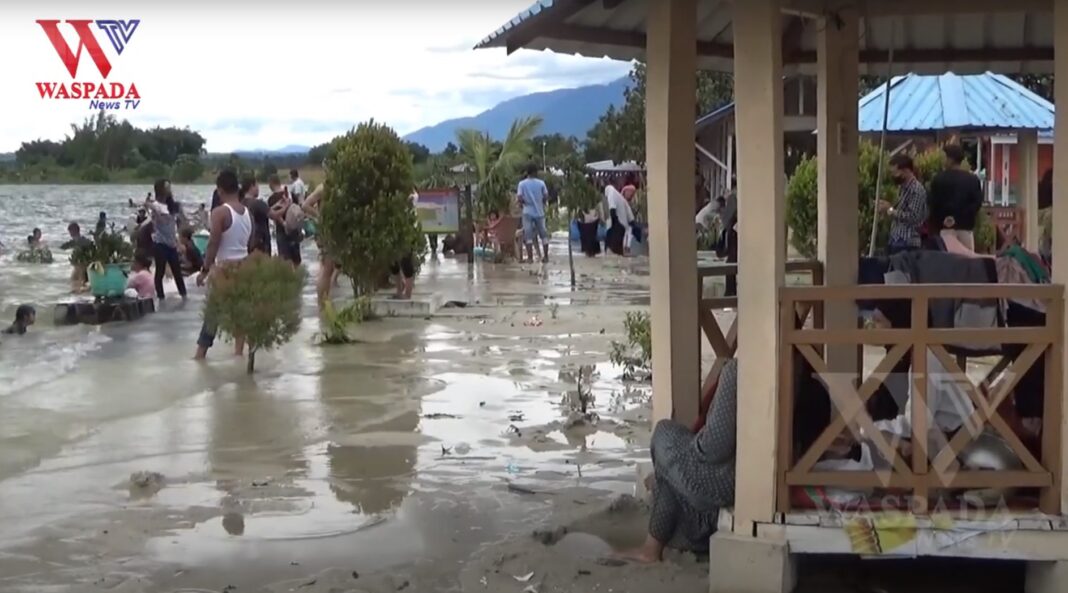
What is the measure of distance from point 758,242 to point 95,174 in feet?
158

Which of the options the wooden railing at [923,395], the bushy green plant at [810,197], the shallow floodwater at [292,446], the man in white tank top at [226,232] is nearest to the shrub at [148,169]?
the shallow floodwater at [292,446]

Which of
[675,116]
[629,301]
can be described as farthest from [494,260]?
[675,116]

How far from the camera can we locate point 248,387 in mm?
10617

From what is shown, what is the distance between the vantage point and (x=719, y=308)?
679 cm

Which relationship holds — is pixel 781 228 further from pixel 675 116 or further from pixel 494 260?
pixel 494 260

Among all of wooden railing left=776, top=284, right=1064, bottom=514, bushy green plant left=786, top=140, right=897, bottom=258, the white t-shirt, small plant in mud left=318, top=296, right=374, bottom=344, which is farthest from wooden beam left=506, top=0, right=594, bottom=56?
the white t-shirt

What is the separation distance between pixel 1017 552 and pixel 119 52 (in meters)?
12.1

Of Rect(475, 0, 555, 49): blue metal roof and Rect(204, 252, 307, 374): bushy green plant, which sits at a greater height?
Rect(475, 0, 555, 49): blue metal roof

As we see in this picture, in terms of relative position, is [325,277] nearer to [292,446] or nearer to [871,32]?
[292,446]

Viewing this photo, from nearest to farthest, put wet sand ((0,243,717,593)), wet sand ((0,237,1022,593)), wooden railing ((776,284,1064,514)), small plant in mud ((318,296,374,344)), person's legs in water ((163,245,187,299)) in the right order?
wooden railing ((776,284,1064,514)) < wet sand ((0,237,1022,593)) < wet sand ((0,243,717,593)) < small plant in mud ((318,296,374,344)) < person's legs in water ((163,245,187,299))

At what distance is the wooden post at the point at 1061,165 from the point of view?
4.99 metres

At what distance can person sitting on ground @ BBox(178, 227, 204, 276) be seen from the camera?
22.1m

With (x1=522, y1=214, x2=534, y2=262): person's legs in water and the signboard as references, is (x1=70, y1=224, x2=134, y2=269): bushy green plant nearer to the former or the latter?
the signboard

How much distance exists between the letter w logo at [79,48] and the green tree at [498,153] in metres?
12.6
